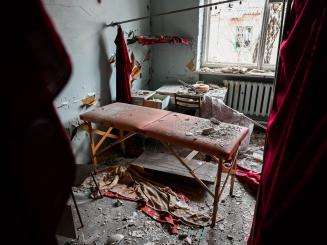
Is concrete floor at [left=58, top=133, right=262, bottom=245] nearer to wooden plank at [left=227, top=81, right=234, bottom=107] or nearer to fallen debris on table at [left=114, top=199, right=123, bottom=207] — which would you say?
fallen debris on table at [left=114, top=199, right=123, bottom=207]

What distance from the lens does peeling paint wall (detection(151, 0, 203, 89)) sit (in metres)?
5.72

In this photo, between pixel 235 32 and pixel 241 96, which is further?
pixel 235 32

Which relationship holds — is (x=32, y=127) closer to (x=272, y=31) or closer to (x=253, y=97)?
(x=253, y=97)

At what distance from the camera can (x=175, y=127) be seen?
3287 mm

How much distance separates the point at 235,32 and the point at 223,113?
223 centimetres

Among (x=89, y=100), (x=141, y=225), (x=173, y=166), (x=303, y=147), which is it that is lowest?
(x=141, y=225)

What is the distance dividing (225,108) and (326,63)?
3.96 m

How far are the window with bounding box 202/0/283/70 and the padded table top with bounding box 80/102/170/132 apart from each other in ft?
9.87

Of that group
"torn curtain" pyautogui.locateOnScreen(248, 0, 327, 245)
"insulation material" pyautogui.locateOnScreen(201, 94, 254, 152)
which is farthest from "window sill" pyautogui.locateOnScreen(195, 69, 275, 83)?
"torn curtain" pyautogui.locateOnScreen(248, 0, 327, 245)

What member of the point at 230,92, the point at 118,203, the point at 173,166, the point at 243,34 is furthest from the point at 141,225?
the point at 243,34

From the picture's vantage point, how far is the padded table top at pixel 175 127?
9.48ft

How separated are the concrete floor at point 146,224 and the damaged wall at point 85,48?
1.15 meters

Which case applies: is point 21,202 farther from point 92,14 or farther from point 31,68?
point 92,14

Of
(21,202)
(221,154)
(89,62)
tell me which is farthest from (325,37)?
(89,62)
